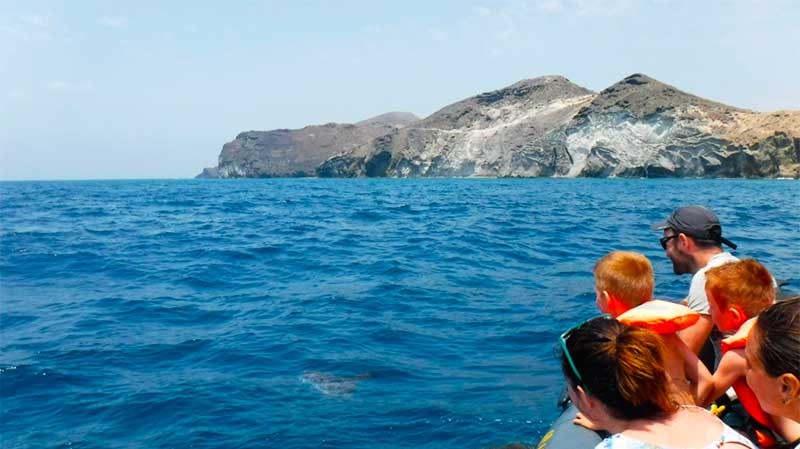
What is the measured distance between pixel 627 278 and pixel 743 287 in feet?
2.23

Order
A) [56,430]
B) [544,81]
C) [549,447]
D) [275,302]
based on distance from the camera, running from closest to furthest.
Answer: [549,447] → [56,430] → [275,302] → [544,81]

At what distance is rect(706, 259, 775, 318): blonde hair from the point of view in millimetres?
3832

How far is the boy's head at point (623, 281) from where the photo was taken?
13.8ft

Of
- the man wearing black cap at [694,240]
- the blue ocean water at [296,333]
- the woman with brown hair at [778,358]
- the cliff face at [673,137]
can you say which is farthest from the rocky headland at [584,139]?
the woman with brown hair at [778,358]

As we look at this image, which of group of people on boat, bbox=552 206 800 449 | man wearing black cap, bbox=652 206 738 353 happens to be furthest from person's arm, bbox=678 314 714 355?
man wearing black cap, bbox=652 206 738 353

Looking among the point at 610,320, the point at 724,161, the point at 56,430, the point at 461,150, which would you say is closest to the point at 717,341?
the point at 610,320

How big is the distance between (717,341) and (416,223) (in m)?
21.8

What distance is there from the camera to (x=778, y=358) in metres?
2.51

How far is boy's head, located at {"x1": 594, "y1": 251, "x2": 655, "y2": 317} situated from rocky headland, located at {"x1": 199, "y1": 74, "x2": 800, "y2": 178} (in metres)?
82.5

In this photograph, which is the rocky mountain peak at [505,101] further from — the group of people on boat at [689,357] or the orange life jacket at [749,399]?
the orange life jacket at [749,399]

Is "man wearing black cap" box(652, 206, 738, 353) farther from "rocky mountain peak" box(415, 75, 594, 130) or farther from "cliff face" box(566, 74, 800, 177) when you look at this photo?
"rocky mountain peak" box(415, 75, 594, 130)

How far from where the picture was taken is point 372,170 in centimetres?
13200

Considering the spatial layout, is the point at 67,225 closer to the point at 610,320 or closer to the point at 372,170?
the point at 610,320

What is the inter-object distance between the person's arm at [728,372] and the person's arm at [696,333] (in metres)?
0.44
